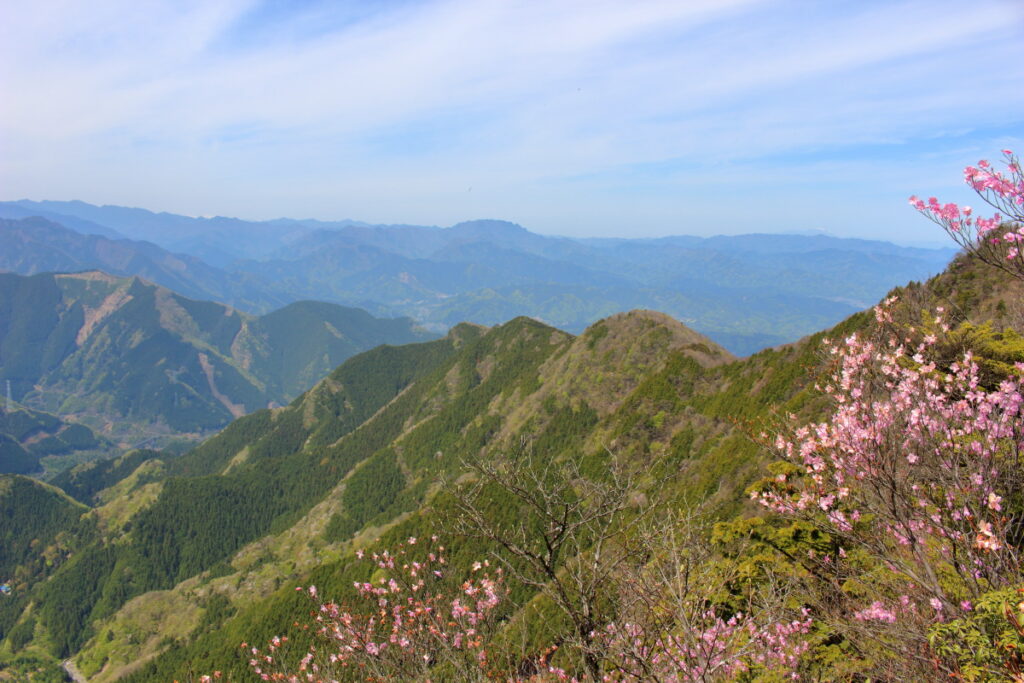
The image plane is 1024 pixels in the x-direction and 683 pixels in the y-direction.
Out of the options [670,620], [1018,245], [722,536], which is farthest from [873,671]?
[722,536]

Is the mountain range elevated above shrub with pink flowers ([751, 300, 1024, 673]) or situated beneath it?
situated beneath

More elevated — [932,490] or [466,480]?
[932,490]

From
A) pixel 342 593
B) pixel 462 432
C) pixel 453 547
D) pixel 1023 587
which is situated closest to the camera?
pixel 1023 587

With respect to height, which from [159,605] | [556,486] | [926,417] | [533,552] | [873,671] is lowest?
[159,605]

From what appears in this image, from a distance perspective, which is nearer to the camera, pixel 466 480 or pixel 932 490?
pixel 932 490

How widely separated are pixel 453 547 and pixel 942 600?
90118mm

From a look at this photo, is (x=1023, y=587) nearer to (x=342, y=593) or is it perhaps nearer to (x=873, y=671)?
(x=873, y=671)

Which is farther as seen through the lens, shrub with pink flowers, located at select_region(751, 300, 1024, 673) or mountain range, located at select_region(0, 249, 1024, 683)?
mountain range, located at select_region(0, 249, 1024, 683)

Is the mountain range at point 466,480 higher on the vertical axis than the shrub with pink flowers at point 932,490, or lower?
lower

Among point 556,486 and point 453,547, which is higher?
point 556,486

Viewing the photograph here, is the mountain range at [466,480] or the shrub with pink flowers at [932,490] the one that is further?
the mountain range at [466,480]

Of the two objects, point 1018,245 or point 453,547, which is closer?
point 1018,245

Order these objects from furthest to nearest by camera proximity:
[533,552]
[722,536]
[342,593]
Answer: [342,593], [722,536], [533,552]

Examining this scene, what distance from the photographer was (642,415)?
100000 mm
